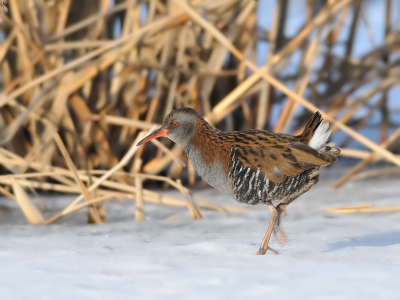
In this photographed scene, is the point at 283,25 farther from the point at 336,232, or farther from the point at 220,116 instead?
the point at 336,232

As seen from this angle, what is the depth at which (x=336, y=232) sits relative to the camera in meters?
2.48

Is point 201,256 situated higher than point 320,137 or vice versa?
point 320,137

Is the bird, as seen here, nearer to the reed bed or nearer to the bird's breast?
the bird's breast

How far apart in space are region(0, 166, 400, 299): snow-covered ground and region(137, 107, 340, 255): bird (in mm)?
218

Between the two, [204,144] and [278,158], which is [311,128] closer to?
[278,158]

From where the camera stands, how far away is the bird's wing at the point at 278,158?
6.80 feet

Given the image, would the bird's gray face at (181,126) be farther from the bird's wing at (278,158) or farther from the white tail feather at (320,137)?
the white tail feather at (320,137)

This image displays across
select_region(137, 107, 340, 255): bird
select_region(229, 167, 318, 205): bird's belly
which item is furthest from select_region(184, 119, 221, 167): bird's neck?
select_region(229, 167, 318, 205): bird's belly

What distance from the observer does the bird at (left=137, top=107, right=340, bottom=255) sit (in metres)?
2.08

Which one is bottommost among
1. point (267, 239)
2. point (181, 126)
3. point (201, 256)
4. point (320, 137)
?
point (201, 256)

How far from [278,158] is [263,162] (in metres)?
0.06

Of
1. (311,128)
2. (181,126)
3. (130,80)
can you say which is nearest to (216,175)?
(181,126)

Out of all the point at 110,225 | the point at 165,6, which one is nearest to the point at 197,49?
the point at 165,6

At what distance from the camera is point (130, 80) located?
10.7 ft
